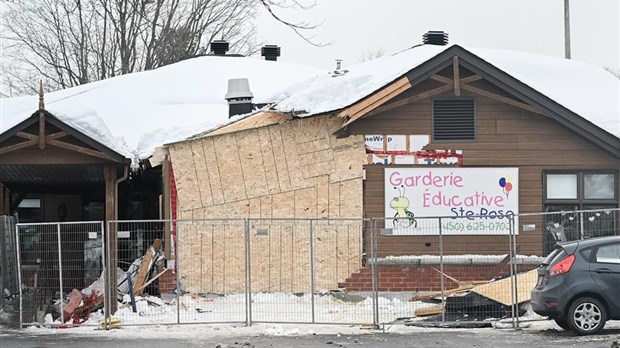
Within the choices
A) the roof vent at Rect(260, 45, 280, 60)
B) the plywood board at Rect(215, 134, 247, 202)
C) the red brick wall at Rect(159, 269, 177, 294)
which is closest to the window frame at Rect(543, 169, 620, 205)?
the plywood board at Rect(215, 134, 247, 202)

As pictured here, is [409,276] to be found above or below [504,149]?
below

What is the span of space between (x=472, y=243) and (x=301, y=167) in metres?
3.84

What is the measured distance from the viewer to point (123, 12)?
4841 centimetres

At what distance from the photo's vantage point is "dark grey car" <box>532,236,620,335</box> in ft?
54.6

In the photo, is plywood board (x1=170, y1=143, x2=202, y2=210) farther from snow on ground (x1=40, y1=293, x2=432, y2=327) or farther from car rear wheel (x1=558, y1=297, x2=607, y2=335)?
car rear wheel (x1=558, y1=297, x2=607, y2=335)

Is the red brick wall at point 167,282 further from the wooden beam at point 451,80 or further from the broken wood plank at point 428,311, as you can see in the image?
the wooden beam at point 451,80

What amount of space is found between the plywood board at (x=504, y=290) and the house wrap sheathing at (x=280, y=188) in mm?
3609

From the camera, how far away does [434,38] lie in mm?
28750

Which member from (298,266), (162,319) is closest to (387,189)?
(298,266)

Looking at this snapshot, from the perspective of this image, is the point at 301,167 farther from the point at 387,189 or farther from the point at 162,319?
the point at 162,319

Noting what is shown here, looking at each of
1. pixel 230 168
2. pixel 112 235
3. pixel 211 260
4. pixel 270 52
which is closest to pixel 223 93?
pixel 270 52

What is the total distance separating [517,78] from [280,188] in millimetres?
5305

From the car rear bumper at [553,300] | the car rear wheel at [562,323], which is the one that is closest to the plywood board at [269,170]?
the car rear bumper at [553,300]

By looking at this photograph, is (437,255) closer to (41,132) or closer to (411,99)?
(411,99)
